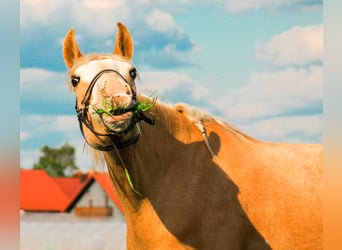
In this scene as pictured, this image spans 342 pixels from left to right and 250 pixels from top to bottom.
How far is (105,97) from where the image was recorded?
4.34 metres

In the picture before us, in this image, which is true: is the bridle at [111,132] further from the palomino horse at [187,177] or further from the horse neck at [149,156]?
the horse neck at [149,156]

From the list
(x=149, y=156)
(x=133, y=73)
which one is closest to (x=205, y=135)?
(x=149, y=156)

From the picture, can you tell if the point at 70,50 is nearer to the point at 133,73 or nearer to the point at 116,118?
the point at 133,73

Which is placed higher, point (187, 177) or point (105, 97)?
point (105, 97)

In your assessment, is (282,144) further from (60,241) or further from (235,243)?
(60,241)

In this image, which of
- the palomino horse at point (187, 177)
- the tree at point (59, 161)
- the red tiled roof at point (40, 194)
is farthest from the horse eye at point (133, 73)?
the tree at point (59, 161)

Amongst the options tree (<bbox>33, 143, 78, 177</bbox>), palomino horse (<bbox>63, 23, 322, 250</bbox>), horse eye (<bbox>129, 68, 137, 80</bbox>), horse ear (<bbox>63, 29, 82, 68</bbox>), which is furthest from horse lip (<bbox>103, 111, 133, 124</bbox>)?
tree (<bbox>33, 143, 78, 177</bbox>)

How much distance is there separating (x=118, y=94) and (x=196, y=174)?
1.21m

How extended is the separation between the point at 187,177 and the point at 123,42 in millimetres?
1266

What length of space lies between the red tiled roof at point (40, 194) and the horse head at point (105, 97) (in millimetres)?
16909

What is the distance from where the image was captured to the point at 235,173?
5.38 metres

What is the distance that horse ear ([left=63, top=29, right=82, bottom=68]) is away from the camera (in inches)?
204

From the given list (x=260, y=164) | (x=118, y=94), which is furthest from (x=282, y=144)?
(x=118, y=94)

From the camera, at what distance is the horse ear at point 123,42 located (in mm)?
5129
